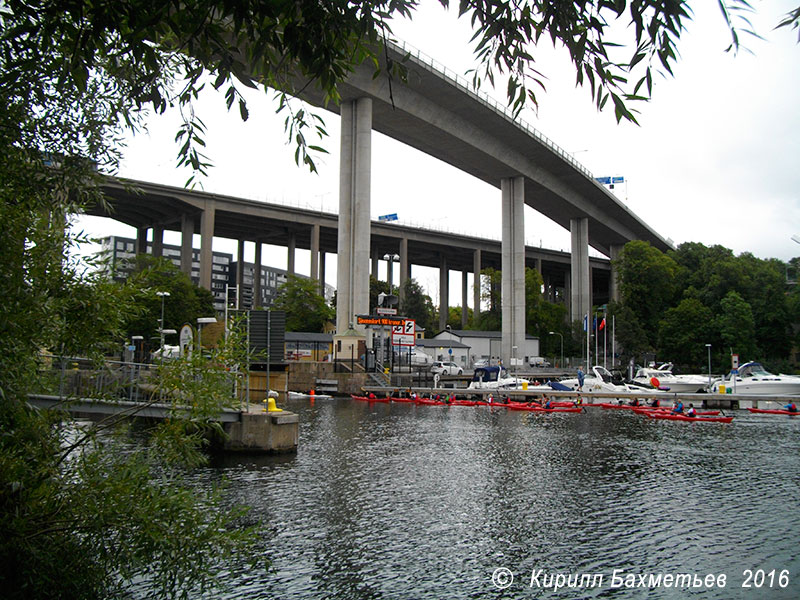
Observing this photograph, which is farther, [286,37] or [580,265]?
[580,265]

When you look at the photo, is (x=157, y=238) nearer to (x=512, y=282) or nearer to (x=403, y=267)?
(x=403, y=267)

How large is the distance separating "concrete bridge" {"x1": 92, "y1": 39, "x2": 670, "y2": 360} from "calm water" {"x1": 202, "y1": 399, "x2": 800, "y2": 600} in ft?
90.2

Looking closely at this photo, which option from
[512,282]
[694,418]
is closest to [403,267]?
[512,282]

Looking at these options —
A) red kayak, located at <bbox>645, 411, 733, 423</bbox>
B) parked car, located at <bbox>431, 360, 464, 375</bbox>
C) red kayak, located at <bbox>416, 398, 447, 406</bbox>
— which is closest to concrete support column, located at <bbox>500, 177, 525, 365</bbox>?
parked car, located at <bbox>431, 360, 464, 375</bbox>

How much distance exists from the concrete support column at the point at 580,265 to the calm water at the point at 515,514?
2691 inches

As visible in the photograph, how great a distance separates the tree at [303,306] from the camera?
293 ft

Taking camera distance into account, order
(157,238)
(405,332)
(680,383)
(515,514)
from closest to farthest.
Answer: (515,514)
(680,383)
(405,332)
(157,238)

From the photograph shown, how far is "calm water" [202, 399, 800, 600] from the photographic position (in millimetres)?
10359

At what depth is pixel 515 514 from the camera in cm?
1435

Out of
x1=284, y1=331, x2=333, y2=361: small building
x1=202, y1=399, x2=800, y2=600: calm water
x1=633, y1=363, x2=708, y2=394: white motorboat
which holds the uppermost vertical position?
x1=284, y1=331, x2=333, y2=361: small building

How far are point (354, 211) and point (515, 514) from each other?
46.9 metres

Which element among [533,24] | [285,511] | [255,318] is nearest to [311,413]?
[255,318]

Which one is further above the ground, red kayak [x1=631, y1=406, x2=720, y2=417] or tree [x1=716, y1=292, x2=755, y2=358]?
tree [x1=716, y1=292, x2=755, y2=358]

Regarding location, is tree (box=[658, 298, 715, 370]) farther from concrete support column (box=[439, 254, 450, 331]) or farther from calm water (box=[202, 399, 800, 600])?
calm water (box=[202, 399, 800, 600])
